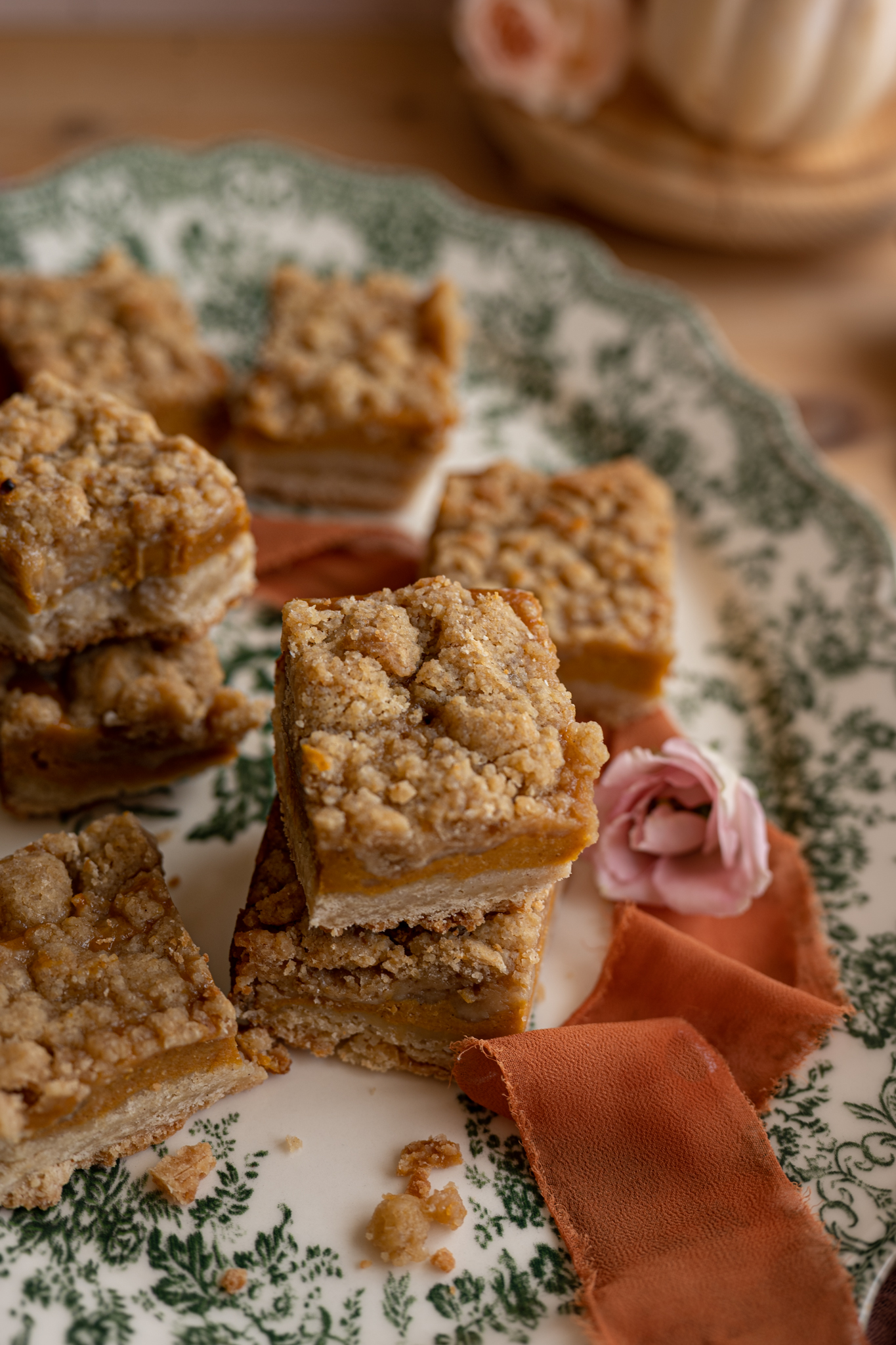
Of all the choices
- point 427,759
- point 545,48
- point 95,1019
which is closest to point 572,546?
point 427,759

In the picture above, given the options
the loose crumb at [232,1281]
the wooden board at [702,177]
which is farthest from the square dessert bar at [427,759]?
the wooden board at [702,177]

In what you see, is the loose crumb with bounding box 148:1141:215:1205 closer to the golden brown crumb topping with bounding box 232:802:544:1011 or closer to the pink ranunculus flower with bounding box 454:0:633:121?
the golden brown crumb topping with bounding box 232:802:544:1011

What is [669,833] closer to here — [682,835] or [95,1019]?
[682,835]

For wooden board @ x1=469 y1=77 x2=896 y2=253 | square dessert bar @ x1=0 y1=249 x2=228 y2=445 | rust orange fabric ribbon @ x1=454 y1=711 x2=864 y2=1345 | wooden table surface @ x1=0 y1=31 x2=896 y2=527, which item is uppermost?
wooden board @ x1=469 y1=77 x2=896 y2=253

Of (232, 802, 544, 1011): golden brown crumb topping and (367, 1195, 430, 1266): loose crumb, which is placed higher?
(232, 802, 544, 1011): golden brown crumb topping

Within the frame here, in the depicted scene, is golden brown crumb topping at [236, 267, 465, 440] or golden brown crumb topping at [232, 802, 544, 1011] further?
golden brown crumb topping at [236, 267, 465, 440]

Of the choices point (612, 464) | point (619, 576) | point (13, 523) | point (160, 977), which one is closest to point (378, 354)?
point (612, 464)

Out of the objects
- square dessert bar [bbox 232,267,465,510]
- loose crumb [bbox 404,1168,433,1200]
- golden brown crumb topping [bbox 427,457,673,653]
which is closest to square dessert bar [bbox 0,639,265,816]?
golden brown crumb topping [bbox 427,457,673,653]

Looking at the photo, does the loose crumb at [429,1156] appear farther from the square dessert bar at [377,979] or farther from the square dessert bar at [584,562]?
the square dessert bar at [584,562]
